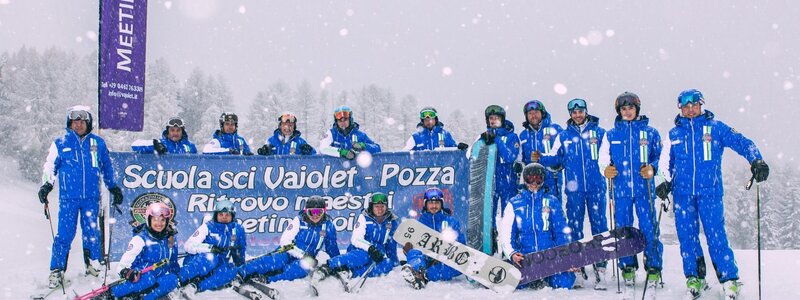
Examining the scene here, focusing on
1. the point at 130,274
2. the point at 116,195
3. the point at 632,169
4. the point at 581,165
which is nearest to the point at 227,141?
the point at 116,195

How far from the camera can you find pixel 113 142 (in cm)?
3700

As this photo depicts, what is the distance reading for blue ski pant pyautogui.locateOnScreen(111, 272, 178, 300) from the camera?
16.9ft

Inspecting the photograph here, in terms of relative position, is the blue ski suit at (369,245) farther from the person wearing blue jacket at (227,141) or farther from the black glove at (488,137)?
the person wearing blue jacket at (227,141)

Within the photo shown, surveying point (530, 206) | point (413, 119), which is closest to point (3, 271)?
point (530, 206)

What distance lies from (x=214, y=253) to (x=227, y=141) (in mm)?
2675

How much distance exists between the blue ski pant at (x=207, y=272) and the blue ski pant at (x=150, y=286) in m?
0.41

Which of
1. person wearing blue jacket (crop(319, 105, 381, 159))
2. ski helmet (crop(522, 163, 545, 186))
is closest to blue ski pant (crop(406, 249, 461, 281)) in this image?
ski helmet (crop(522, 163, 545, 186))

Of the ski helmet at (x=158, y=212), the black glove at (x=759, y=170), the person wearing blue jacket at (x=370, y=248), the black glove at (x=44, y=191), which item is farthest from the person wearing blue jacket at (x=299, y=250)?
the black glove at (x=759, y=170)

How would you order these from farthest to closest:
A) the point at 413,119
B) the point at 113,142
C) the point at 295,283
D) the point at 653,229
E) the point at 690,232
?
the point at 413,119 < the point at 113,142 < the point at 295,283 < the point at 653,229 < the point at 690,232

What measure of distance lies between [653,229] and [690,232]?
46 centimetres

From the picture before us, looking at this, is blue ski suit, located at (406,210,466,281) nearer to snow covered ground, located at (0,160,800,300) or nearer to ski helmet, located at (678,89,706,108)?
snow covered ground, located at (0,160,800,300)

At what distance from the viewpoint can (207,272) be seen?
19.3 feet

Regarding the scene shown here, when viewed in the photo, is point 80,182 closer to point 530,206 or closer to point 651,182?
point 530,206

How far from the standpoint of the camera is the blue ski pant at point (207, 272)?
581cm
